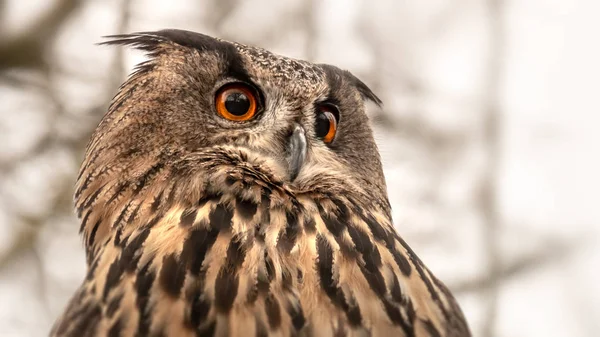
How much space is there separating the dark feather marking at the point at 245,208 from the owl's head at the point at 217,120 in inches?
6.5

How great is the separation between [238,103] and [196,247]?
0.58 metres

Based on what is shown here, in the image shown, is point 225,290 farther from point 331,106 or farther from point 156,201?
point 331,106

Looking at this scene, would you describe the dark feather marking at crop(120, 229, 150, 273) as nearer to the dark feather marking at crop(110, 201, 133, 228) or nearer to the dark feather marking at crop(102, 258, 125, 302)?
the dark feather marking at crop(102, 258, 125, 302)

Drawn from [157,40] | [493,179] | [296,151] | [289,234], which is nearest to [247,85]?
[296,151]

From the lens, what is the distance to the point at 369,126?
264 centimetres

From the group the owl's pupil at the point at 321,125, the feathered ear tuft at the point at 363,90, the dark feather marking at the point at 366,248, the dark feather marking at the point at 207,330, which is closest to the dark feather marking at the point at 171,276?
the dark feather marking at the point at 207,330

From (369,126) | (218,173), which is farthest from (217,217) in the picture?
(369,126)

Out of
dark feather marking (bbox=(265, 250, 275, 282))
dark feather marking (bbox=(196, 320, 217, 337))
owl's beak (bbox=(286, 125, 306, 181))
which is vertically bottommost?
dark feather marking (bbox=(196, 320, 217, 337))

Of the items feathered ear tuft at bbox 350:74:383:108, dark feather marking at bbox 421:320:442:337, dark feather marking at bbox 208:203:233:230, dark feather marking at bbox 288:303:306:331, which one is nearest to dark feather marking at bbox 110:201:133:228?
dark feather marking at bbox 208:203:233:230

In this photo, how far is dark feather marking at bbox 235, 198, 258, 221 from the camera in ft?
5.75

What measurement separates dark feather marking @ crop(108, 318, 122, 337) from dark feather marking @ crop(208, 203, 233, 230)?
12.7 inches

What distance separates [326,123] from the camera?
229 centimetres

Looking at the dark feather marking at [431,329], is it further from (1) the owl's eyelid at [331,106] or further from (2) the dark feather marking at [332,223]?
(1) the owl's eyelid at [331,106]

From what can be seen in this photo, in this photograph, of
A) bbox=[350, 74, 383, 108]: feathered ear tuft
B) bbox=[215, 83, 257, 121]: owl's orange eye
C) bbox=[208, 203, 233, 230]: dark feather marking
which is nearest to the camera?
bbox=[208, 203, 233, 230]: dark feather marking
